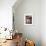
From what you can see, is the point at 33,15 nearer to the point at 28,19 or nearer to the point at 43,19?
the point at 28,19

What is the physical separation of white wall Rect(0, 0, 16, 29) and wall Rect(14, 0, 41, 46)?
3.15 feet

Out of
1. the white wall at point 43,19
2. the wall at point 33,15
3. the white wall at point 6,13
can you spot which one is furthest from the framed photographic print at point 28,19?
the white wall at point 6,13

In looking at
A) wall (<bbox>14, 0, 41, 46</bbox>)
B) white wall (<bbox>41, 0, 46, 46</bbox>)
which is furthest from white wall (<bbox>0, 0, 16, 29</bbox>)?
white wall (<bbox>41, 0, 46, 46</bbox>)

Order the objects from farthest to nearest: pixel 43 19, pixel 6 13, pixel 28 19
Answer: pixel 28 19
pixel 43 19
pixel 6 13

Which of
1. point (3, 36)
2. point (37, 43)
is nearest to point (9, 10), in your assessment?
point (3, 36)

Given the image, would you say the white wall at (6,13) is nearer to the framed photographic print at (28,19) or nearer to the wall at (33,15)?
the wall at (33,15)

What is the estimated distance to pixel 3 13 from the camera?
3865 mm

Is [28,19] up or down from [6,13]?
down

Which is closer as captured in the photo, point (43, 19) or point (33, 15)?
point (43, 19)

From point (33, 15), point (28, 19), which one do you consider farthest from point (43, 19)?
point (28, 19)

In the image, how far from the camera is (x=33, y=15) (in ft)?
15.9

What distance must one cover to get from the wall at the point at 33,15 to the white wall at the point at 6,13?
0.96 m

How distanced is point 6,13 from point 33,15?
1448mm

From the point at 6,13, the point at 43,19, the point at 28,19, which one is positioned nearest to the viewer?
the point at 6,13
